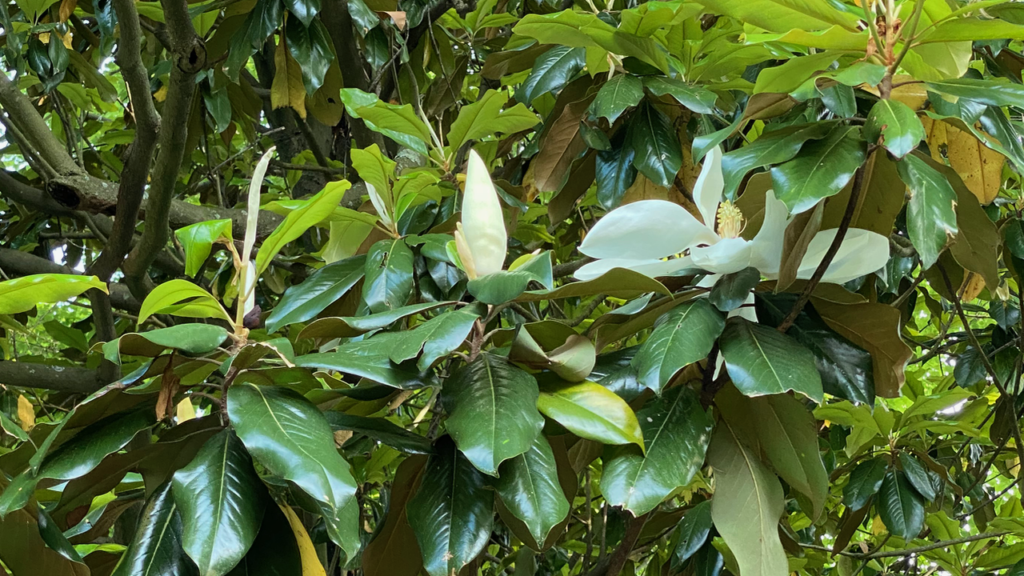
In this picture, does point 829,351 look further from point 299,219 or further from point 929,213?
point 299,219

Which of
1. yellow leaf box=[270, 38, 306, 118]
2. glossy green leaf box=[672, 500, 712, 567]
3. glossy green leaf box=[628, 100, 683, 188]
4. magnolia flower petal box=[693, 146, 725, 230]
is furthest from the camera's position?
yellow leaf box=[270, 38, 306, 118]

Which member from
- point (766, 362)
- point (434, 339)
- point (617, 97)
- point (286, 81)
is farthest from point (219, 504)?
point (286, 81)

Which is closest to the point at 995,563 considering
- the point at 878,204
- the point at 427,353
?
the point at 878,204

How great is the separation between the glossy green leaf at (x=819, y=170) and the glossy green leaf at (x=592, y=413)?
0.60ft

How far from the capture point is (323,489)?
0.48m

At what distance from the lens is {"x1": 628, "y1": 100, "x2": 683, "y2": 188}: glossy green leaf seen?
0.99 m

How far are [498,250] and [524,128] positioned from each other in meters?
0.51

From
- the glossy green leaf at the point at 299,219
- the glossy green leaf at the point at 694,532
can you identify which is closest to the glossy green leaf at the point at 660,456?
the glossy green leaf at the point at 299,219

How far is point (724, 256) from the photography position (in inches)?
24.2

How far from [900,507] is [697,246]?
1.04 meters

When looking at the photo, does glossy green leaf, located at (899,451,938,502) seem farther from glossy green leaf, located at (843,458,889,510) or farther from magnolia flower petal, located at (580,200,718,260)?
magnolia flower petal, located at (580,200,718,260)

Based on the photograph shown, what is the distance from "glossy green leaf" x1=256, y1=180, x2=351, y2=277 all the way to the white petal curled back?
0.36 feet

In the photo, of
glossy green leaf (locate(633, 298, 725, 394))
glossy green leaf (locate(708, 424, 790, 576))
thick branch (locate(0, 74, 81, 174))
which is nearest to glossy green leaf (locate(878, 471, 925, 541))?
glossy green leaf (locate(708, 424, 790, 576))

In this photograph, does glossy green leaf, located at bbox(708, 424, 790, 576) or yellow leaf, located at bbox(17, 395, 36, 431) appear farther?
yellow leaf, located at bbox(17, 395, 36, 431)
